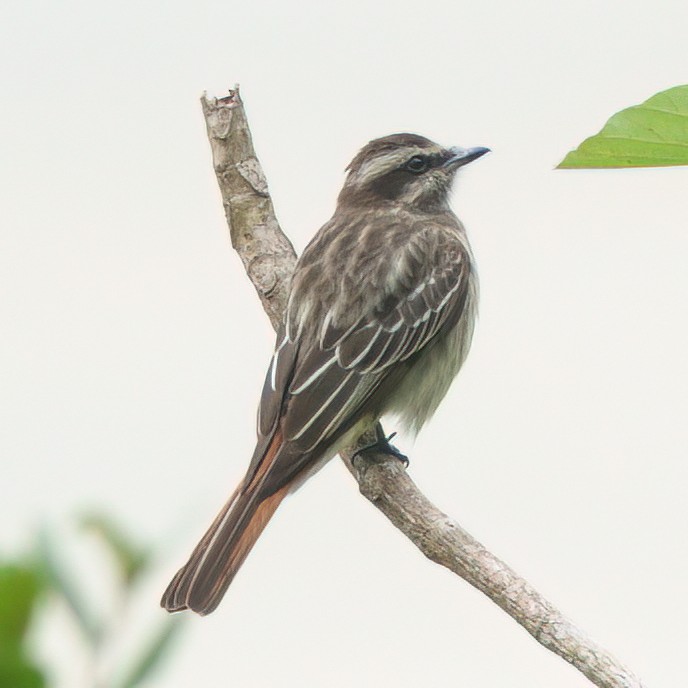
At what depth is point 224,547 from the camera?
197 inches

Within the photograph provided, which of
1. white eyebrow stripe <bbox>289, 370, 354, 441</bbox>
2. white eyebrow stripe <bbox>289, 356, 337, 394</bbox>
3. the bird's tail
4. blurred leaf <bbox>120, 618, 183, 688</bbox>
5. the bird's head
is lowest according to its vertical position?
the bird's tail

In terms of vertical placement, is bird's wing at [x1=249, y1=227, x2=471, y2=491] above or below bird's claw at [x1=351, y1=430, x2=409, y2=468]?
above

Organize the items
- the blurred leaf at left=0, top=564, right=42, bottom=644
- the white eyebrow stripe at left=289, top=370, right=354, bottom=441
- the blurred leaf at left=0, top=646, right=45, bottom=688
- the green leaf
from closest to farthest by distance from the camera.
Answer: the blurred leaf at left=0, top=646, right=45, bottom=688
the blurred leaf at left=0, top=564, right=42, bottom=644
the green leaf
the white eyebrow stripe at left=289, top=370, right=354, bottom=441

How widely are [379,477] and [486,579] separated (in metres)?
1.30

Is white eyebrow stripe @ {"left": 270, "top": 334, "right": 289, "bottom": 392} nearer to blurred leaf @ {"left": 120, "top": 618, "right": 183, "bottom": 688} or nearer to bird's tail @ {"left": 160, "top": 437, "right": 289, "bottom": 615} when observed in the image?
bird's tail @ {"left": 160, "top": 437, "right": 289, "bottom": 615}

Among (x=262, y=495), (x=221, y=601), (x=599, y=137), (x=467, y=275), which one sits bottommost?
(x=221, y=601)

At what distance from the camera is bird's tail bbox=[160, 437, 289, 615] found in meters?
4.78

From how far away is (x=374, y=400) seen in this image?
5723 mm

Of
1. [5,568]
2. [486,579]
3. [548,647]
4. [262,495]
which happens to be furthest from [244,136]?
[5,568]

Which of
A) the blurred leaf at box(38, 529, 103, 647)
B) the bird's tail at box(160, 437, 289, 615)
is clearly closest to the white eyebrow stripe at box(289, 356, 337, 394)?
the bird's tail at box(160, 437, 289, 615)

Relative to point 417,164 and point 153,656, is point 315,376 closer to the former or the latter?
point 417,164

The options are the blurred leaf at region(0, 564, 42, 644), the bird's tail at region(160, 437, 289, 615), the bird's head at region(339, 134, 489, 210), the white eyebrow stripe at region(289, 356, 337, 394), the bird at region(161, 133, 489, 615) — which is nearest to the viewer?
the blurred leaf at region(0, 564, 42, 644)

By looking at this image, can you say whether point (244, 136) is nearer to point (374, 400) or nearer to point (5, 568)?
point (374, 400)

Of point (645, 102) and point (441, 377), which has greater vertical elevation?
point (645, 102)
